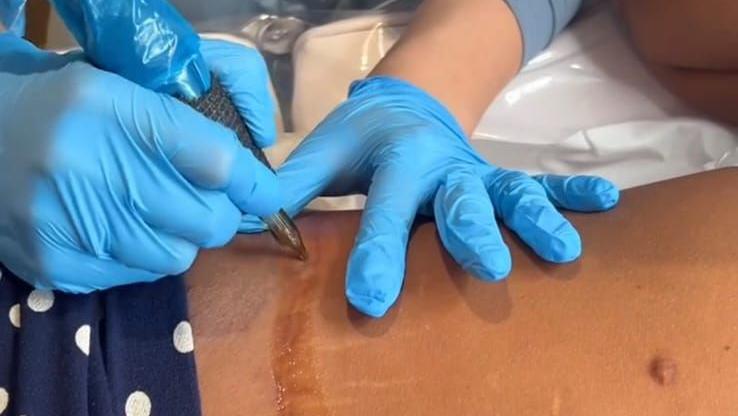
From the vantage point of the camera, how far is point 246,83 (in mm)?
1064

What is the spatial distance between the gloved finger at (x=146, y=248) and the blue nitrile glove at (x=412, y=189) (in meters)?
0.13

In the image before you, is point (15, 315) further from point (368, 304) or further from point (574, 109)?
point (574, 109)

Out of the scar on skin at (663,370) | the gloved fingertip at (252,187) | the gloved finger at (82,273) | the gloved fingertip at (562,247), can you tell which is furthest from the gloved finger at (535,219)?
the gloved finger at (82,273)

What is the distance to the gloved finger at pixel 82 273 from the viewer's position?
3.00 ft

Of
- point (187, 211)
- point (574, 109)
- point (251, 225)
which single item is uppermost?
point (187, 211)

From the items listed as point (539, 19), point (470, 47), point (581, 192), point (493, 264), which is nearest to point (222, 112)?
point (493, 264)

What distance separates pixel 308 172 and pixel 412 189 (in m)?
0.12

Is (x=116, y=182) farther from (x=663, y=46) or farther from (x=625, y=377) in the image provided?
(x=663, y=46)

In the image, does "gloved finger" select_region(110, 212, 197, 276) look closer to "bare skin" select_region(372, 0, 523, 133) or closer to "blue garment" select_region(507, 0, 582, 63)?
"bare skin" select_region(372, 0, 523, 133)

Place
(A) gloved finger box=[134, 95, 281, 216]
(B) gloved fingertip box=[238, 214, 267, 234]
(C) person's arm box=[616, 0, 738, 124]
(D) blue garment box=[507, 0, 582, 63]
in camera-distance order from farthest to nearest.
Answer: (D) blue garment box=[507, 0, 582, 63]
(C) person's arm box=[616, 0, 738, 124]
(B) gloved fingertip box=[238, 214, 267, 234]
(A) gloved finger box=[134, 95, 281, 216]

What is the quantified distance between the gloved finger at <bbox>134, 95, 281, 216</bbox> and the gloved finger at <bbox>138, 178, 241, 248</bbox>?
0.04 ft

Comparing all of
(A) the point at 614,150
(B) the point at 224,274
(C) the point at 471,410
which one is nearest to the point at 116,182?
(B) the point at 224,274

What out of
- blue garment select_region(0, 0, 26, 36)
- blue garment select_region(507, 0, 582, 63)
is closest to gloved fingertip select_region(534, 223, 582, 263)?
blue garment select_region(507, 0, 582, 63)

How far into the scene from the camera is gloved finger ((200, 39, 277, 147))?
1.06 metres
